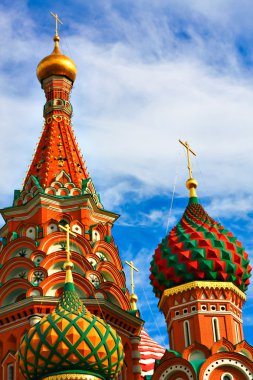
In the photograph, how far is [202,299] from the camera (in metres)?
21.6

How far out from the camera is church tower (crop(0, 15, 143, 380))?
72.9ft

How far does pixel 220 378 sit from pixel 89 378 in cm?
305

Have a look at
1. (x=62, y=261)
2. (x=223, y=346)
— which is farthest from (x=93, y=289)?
(x=223, y=346)

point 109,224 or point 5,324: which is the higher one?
point 109,224

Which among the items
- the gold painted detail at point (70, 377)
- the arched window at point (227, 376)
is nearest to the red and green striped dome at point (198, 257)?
the arched window at point (227, 376)

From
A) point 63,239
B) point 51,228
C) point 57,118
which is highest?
point 57,118

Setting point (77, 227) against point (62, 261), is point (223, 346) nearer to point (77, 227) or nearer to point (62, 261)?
point (62, 261)

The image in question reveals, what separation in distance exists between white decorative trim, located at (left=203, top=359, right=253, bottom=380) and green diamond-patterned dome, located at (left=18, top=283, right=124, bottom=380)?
1981mm

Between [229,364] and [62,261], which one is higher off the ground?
[62,261]

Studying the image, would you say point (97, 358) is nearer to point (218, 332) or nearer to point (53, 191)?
point (218, 332)

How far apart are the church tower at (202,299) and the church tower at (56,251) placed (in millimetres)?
1434

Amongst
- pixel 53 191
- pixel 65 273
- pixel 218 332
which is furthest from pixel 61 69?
pixel 218 332

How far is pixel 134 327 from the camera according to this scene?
23484 millimetres

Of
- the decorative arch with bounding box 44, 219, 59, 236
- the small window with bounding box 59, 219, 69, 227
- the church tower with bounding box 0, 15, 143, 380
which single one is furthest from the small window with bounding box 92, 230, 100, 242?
the decorative arch with bounding box 44, 219, 59, 236
